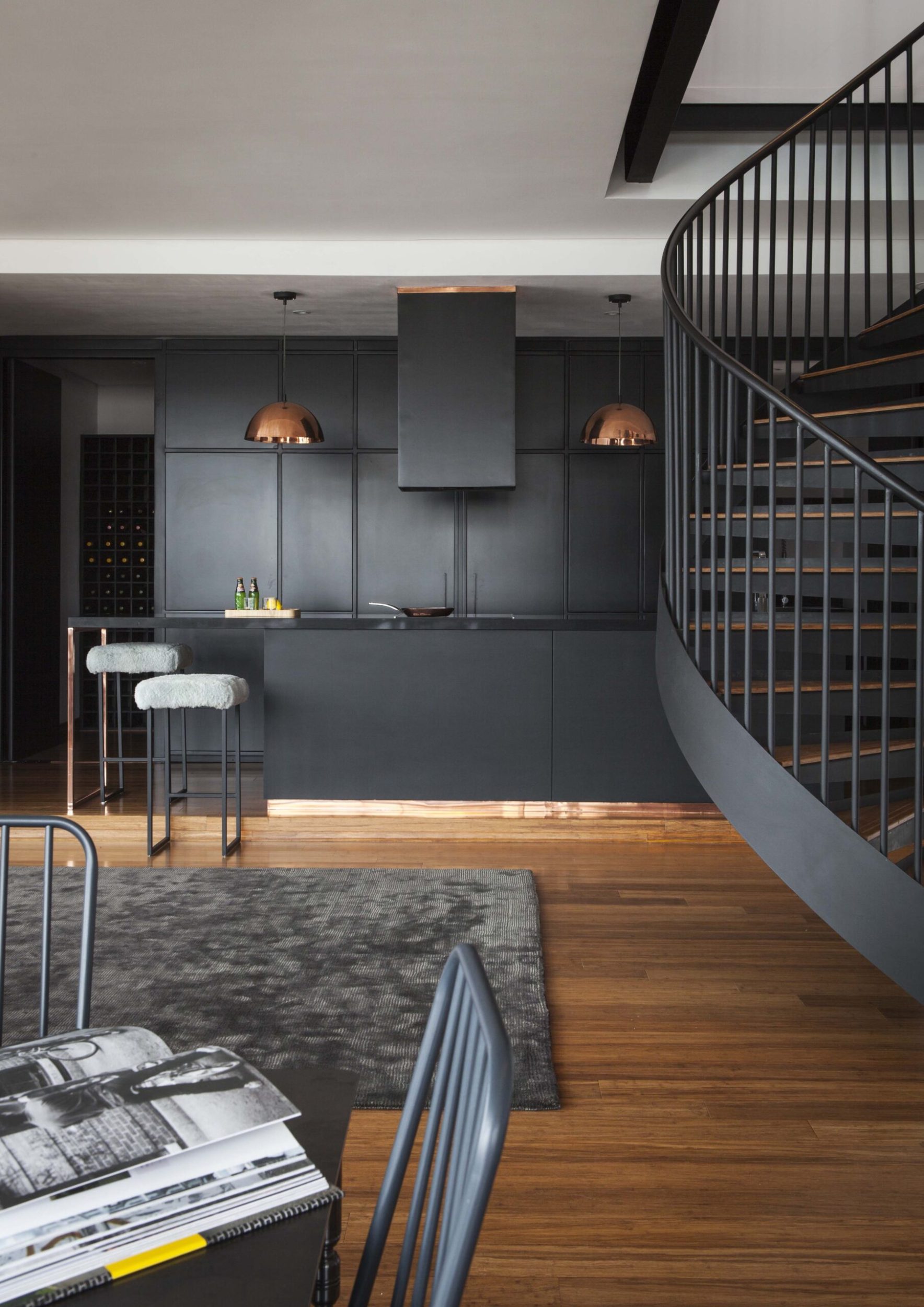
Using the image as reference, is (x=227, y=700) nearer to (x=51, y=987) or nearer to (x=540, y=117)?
(x=51, y=987)

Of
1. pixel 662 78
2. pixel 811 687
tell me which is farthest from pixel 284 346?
pixel 811 687

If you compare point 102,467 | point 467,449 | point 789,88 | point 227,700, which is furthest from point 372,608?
point 789,88

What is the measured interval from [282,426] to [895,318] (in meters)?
A: 3.08

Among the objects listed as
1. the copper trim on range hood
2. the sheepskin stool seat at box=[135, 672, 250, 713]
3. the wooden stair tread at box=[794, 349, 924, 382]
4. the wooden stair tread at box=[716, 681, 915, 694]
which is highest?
the copper trim on range hood

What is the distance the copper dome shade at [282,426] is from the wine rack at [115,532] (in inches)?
129

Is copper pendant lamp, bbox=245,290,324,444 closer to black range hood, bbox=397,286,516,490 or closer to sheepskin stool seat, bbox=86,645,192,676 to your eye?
black range hood, bbox=397,286,516,490

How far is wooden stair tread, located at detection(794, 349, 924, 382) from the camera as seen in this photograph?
3.90 metres

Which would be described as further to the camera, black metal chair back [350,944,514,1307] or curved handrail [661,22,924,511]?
curved handrail [661,22,924,511]

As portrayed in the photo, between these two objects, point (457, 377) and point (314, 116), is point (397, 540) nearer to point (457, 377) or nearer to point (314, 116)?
point (457, 377)

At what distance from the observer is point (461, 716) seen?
17.3 feet

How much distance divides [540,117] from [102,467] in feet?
19.0

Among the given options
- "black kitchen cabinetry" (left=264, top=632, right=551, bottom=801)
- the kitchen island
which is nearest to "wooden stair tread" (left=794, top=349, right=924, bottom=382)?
the kitchen island

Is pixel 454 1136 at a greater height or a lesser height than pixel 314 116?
lesser

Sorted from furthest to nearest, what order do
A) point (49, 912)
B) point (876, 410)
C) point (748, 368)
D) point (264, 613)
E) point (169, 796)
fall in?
point (264, 613) < point (169, 796) < point (748, 368) < point (876, 410) < point (49, 912)
